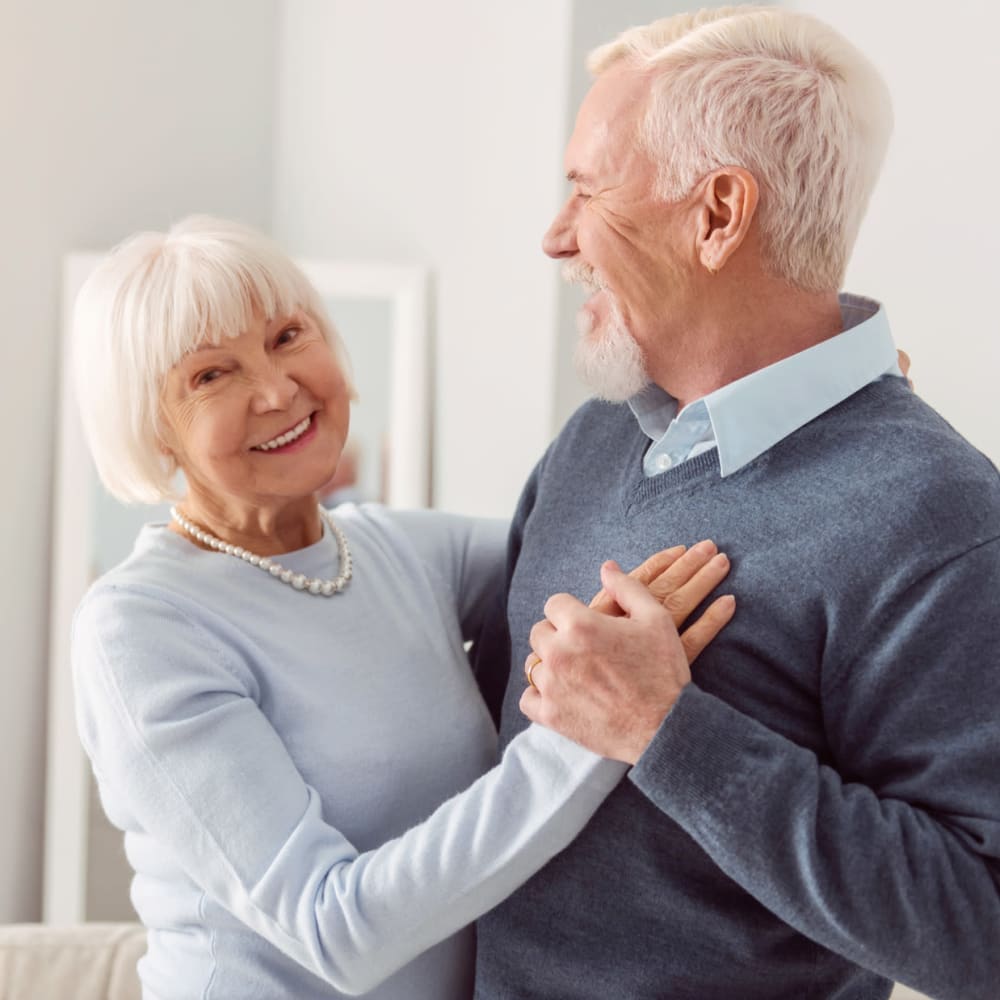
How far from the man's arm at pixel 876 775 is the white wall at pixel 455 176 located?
4.13 ft

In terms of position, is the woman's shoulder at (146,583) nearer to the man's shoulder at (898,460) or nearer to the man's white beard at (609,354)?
the man's white beard at (609,354)

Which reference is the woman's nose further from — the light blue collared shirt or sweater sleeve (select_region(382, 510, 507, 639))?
the light blue collared shirt

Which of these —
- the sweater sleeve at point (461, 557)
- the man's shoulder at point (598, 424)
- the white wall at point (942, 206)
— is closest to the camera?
the man's shoulder at point (598, 424)

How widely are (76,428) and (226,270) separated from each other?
1.53 meters

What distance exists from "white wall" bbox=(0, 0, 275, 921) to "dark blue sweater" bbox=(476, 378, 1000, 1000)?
69.4 inches

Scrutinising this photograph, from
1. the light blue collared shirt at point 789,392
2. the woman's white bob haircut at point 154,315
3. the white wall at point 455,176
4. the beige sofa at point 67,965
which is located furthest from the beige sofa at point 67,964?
the light blue collared shirt at point 789,392

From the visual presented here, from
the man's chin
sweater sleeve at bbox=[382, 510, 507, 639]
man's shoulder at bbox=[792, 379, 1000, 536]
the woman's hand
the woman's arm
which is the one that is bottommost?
the woman's arm

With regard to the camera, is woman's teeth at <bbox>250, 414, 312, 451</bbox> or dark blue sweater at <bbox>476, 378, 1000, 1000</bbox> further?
woman's teeth at <bbox>250, 414, 312, 451</bbox>

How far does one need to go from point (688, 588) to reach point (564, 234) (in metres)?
0.49

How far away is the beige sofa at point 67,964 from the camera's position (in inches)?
76.6

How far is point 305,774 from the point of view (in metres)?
1.43

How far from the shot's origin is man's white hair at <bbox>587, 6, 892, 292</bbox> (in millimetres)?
1393

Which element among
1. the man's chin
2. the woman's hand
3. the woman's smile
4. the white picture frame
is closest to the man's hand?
the woman's hand

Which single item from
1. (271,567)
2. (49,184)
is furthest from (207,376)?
(49,184)
